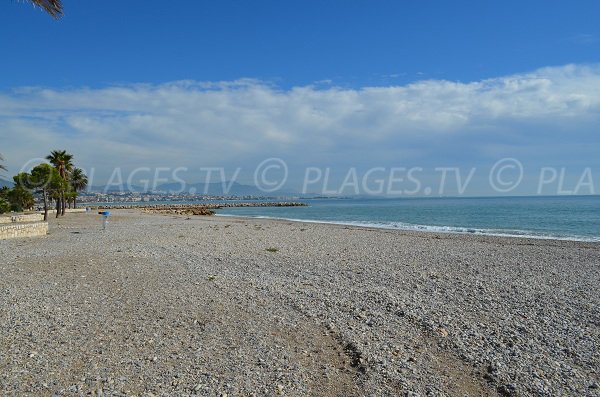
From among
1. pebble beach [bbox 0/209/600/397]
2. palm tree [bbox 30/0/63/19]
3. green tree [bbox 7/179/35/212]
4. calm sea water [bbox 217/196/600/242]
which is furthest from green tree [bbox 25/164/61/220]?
palm tree [bbox 30/0/63/19]

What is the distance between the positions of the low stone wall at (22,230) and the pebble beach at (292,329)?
8390 mm

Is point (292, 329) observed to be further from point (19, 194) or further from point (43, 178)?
point (19, 194)

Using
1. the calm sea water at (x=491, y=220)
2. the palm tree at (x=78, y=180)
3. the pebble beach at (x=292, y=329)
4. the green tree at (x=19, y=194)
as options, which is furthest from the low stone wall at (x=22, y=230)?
the palm tree at (x=78, y=180)

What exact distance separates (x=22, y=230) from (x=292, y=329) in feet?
66.3

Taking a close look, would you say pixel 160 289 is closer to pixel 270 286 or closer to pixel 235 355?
pixel 270 286

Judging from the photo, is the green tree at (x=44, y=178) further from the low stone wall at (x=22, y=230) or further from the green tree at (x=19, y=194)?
the low stone wall at (x=22, y=230)

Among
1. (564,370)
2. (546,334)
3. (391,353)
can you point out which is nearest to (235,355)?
(391,353)

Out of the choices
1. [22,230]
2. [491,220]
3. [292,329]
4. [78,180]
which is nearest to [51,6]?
[292,329]

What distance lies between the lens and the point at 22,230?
21.6 m

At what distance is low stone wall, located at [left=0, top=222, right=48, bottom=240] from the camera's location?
20.5m

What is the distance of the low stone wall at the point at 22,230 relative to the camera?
2050 cm

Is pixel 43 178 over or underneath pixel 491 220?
over

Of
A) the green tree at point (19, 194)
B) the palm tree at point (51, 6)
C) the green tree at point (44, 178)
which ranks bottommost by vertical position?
the green tree at point (19, 194)

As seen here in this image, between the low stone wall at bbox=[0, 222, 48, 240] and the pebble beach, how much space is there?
8390mm
